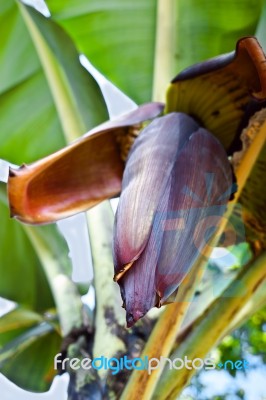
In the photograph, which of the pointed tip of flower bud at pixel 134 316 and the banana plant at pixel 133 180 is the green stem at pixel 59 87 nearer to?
the banana plant at pixel 133 180

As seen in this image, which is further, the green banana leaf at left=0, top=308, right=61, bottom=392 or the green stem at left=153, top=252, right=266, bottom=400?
the green banana leaf at left=0, top=308, right=61, bottom=392

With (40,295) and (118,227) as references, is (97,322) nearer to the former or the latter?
(118,227)

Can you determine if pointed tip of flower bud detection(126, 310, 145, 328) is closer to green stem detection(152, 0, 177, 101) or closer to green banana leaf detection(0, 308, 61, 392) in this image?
green stem detection(152, 0, 177, 101)

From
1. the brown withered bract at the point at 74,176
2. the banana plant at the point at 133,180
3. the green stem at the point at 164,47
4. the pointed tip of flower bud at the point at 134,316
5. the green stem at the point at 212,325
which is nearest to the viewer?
the pointed tip of flower bud at the point at 134,316

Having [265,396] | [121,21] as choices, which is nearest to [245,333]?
[265,396]

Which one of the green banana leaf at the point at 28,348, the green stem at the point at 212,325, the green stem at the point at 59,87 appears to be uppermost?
the green stem at the point at 59,87

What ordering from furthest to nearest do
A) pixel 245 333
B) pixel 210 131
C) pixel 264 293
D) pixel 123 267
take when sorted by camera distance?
pixel 245 333 < pixel 264 293 < pixel 210 131 < pixel 123 267

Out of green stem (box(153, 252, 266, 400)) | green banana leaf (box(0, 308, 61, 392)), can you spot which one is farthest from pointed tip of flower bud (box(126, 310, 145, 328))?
green banana leaf (box(0, 308, 61, 392))

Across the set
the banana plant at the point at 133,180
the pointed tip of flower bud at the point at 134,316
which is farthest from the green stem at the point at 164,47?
the pointed tip of flower bud at the point at 134,316
